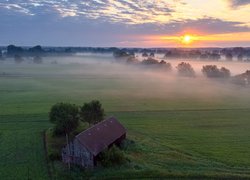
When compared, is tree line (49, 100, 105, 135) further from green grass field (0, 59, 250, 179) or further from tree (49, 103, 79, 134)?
green grass field (0, 59, 250, 179)

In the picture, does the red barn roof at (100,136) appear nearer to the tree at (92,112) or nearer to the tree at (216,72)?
the tree at (92,112)

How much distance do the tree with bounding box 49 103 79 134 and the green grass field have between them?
340 cm

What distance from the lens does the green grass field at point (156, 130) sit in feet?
115

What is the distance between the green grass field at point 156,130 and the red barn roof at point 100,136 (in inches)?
107

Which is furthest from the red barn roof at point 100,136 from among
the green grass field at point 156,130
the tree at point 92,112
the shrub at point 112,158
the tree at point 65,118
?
the tree at point 92,112

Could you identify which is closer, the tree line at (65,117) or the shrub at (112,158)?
the shrub at (112,158)

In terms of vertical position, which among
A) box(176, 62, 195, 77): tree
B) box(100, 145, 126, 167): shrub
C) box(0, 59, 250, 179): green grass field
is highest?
box(176, 62, 195, 77): tree

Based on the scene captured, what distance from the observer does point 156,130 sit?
52.1 metres

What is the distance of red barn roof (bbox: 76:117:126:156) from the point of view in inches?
1452

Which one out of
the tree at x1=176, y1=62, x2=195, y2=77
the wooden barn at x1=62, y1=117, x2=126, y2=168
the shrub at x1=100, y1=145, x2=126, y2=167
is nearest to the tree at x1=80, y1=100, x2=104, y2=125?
the wooden barn at x1=62, y1=117, x2=126, y2=168

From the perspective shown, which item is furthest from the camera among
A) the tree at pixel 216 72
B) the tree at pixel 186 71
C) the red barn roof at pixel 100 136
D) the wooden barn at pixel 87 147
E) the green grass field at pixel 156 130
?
the tree at pixel 186 71

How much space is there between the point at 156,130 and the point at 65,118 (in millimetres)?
14558

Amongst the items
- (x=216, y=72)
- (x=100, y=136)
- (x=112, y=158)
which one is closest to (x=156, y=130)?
(x=100, y=136)

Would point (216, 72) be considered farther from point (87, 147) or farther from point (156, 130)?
point (87, 147)
